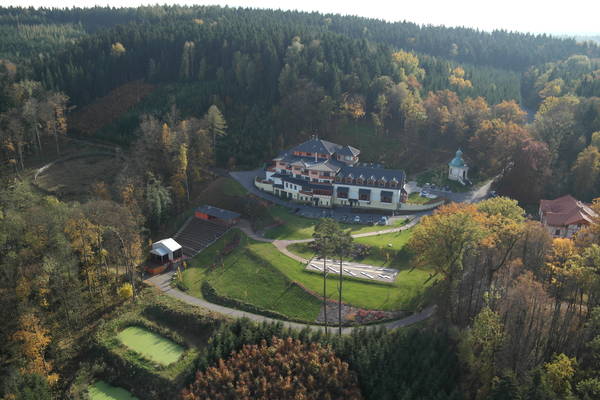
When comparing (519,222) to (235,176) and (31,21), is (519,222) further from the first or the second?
(31,21)

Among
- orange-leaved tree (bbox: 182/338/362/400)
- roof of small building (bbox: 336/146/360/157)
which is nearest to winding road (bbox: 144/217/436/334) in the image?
orange-leaved tree (bbox: 182/338/362/400)

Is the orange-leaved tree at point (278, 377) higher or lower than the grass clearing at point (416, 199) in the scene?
lower

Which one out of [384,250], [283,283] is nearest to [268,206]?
[283,283]

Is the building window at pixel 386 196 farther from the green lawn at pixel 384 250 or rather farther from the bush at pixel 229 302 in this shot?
the bush at pixel 229 302

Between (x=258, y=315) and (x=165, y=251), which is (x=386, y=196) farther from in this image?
(x=165, y=251)

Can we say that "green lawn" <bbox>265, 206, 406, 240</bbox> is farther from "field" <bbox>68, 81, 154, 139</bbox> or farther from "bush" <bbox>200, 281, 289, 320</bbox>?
"field" <bbox>68, 81, 154, 139</bbox>

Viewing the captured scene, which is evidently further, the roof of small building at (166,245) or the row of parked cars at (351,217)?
the row of parked cars at (351,217)

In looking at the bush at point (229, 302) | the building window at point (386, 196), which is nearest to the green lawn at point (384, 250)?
the building window at point (386, 196)
